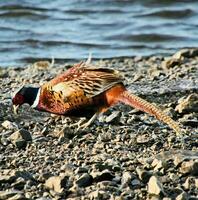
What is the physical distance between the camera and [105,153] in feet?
24.4

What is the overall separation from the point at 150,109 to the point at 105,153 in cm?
78

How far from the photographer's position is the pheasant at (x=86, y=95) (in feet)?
26.7

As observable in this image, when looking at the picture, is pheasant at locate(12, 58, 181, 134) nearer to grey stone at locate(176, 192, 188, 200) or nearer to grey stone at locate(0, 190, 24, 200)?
grey stone at locate(176, 192, 188, 200)

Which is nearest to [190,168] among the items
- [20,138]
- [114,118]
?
[20,138]

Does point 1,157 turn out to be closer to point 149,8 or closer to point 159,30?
point 159,30

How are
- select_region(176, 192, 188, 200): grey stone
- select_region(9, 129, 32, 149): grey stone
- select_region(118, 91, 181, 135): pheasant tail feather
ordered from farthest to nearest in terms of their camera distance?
select_region(118, 91, 181, 135): pheasant tail feather, select_region(9, 129, 32, 149): grey stone, select_region(176, 192, 188, 200): grey stone

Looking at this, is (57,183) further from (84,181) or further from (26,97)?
(26,97)

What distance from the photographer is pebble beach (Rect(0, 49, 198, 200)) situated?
6438mm

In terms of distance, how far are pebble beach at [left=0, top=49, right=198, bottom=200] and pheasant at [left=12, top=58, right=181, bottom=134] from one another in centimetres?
20

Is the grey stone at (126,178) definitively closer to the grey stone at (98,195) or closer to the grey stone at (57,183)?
the grey stone at (98,195)

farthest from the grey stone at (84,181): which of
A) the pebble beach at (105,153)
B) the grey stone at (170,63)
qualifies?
the grey stone at (170,63)

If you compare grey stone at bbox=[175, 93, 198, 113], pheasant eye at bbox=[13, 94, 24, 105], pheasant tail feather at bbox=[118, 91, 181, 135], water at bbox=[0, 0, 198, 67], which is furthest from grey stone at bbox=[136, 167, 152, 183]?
water at bbox=[0, 0, 198, 67]

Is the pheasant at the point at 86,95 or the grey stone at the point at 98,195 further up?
the pheasant at the point at 86,95

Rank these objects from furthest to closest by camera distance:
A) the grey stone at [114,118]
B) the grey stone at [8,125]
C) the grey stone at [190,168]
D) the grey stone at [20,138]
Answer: the grey stone at [114,118]
the grey stone at [8,125]
the grey stone at [20,138]
the grey stone at [190,168]
